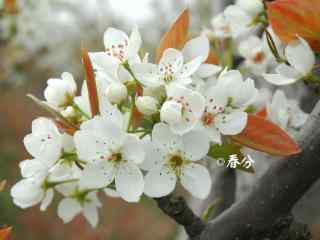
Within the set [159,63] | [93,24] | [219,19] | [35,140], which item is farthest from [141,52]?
[93,24]

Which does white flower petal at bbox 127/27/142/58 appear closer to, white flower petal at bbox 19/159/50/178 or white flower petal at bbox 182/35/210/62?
white flower petal at bbox 182/35/210/62

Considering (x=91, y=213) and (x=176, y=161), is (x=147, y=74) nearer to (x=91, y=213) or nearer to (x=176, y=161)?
(x=176, y=161)

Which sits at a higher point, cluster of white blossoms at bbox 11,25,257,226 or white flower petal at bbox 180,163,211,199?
cluster of white blossoms at bbox 11,25,257,226

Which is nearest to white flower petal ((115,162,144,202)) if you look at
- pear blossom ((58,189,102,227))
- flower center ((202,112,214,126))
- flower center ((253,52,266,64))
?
flower center ((202,112,214,126))

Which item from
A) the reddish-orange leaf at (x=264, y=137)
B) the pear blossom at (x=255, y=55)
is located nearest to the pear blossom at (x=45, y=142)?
the reddish-orange leaf at (x=264, y=137)

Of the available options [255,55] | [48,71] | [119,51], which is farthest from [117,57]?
[48,71]

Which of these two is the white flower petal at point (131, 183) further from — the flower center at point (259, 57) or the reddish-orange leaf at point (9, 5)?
the reddish-orange leaf at point (9, 5)
